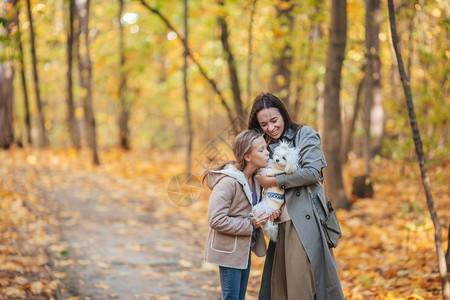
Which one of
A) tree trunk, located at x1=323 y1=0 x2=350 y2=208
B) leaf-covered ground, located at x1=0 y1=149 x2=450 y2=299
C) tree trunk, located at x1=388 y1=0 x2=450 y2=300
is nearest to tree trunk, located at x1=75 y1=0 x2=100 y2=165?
leaf-covered ground, located at x1=0 y1=149 x2=450 y2=299

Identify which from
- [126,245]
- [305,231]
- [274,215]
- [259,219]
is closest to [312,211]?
[305,231]

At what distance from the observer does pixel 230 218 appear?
123 inches

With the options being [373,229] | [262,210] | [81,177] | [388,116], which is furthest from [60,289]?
[388,116]

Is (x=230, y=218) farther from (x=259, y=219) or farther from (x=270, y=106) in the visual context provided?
(x=270, y=106)

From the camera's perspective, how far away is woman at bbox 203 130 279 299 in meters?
3.14

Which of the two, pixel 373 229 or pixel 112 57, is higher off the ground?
pixel 112 57

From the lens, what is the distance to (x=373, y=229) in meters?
7.50

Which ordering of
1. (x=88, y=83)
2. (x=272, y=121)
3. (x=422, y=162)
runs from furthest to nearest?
(x=88, y=83), (x=422, y=162), (x=272, y=121)

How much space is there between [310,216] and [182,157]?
13337 millimetres

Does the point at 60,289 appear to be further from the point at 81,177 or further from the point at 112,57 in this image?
the point at 112,57

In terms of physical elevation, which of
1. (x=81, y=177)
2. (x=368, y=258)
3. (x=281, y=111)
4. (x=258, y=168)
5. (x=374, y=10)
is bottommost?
(x=368, y=258)

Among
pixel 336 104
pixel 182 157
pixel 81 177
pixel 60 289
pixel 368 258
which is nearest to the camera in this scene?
pixel 60 289

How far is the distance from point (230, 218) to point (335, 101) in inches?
216

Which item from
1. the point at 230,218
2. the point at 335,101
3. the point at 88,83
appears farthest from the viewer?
the point at 88,83
